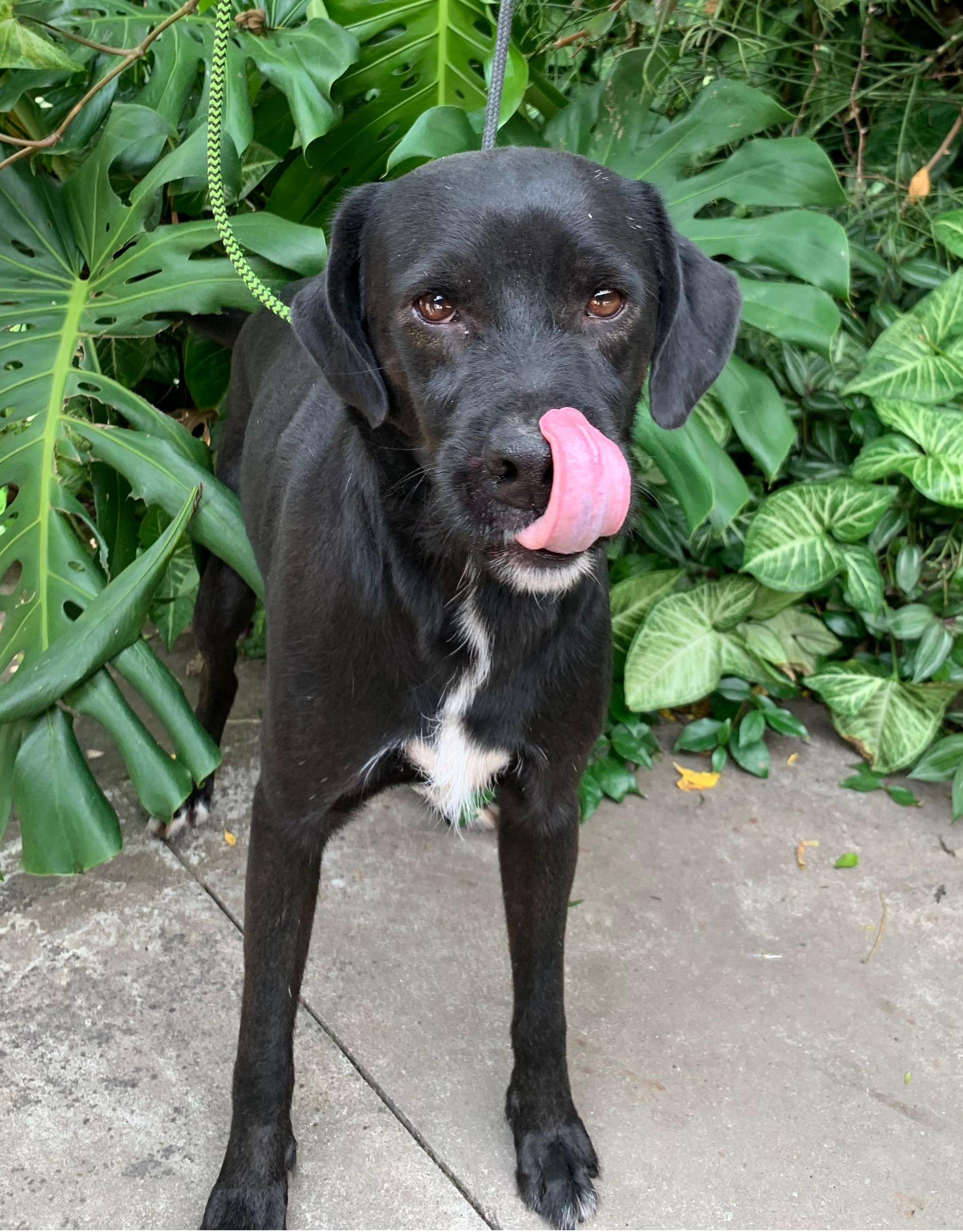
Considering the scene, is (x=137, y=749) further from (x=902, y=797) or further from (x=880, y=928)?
(x=902, y=797)

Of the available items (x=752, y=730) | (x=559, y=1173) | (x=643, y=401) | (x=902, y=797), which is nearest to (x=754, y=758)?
(x=752, y=730)

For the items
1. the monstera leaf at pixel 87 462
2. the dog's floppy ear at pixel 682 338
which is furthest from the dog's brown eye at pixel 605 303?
the monstera leaf at pixel 87 462

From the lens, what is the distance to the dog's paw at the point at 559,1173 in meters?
2.17

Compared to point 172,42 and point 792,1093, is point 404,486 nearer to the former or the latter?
point 792,1093

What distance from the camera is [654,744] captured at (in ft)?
11.7

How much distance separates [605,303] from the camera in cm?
183

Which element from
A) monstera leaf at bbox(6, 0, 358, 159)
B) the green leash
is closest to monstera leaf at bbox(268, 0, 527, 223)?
monstera leaf at bbox(6, 0, 358, 159)

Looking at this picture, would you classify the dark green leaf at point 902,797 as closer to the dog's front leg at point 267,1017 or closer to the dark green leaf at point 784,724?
Answer: the dark green leaf at point 784,724

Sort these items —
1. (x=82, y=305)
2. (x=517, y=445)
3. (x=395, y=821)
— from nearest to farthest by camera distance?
(x=517, y=445)
(x=82, y=305)
(x=395, y=821)

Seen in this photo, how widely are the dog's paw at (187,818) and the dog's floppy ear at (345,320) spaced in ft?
5.39

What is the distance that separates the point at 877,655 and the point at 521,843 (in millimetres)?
1889

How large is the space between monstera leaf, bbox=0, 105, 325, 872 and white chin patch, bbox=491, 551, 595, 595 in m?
1.06

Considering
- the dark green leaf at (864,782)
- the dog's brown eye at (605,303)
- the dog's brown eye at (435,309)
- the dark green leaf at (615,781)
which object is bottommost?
the dark green leaf at (864,782)

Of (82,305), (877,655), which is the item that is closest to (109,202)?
(82,305)
